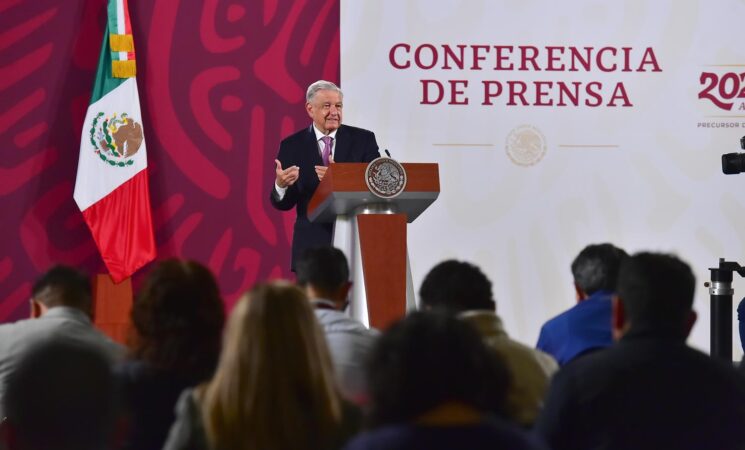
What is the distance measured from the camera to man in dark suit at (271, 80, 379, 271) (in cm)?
531

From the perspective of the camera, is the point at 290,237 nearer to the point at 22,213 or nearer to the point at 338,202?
the point at 22,213

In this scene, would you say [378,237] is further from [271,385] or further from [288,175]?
[271,385]

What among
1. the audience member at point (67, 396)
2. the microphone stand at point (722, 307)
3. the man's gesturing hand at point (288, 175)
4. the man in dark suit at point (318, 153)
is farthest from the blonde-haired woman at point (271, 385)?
the microphone stand at point (722, 307)

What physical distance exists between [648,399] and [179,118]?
512 cm

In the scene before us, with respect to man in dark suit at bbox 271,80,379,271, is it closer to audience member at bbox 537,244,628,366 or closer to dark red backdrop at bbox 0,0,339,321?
dark red backdrop at bbox 0,0,339,321

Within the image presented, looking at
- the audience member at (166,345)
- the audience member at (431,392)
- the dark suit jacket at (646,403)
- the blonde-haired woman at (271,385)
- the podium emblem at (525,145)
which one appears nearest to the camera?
the audience member at (431,392)

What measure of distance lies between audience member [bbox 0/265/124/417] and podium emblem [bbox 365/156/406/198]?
1637 mm

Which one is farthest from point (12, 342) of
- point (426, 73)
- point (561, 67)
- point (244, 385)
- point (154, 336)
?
point (561, 67)

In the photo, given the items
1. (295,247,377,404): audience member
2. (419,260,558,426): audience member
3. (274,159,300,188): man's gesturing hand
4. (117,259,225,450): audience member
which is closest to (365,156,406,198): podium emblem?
(274,159,300,188): man's gesturing hand

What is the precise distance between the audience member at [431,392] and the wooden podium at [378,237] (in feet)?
9.26

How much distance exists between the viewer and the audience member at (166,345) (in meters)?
2.17

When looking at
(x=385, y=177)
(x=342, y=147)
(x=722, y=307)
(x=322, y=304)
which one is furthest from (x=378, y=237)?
(x=722, y=307)

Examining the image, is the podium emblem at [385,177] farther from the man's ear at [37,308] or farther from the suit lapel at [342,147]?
the man's ear at [37,308]

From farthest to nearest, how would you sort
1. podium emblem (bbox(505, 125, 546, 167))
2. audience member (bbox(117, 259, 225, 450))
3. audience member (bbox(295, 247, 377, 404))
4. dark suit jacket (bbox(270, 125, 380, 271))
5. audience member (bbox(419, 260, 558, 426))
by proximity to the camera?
podium emblem (bbox(505, 125, 546, 167))
dark suit jacket (bbox(270, 125, 380, 271))
audience member (bbox(295, 247, 377, 404))
audience member (bbox(419, 260, 558, 426))
audience member (bbox(117, 259, 225, 450))
